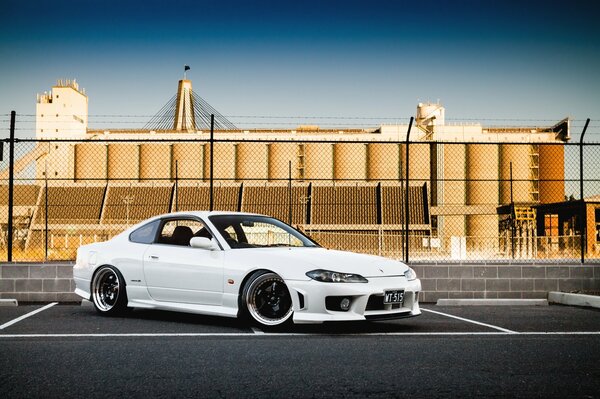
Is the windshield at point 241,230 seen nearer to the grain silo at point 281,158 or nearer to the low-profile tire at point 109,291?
the low-profile tire at point 109,291

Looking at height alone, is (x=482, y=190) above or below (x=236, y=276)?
above

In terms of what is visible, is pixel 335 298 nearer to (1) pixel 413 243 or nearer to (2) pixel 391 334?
(2) pixel 391 334

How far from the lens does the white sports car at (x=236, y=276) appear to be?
750cm

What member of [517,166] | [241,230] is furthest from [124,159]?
[241,230]

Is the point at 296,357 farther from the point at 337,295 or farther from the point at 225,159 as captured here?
the point at 225,159

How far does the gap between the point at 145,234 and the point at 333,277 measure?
2959mm

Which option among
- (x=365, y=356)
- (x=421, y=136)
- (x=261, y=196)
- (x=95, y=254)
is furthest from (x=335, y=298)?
(x=421, y=136)

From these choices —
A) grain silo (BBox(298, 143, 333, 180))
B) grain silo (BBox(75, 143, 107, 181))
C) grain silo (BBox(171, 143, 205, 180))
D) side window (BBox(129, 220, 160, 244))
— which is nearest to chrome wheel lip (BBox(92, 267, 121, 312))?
side window (BBox(129, 220, 160, 244))

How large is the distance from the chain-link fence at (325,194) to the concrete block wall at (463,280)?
25.1m

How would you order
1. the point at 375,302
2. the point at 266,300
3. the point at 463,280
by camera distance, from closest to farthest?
1. the point at 375,302
2. the point at 266,300
3. the point at 463,280

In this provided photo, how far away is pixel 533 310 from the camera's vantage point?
1091cm

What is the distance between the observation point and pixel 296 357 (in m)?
6.18

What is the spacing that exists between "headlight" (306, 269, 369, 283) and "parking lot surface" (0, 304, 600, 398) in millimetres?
586

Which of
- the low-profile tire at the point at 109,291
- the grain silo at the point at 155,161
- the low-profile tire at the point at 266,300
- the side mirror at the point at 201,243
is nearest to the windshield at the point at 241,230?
the side mirror at the point at 201,243
